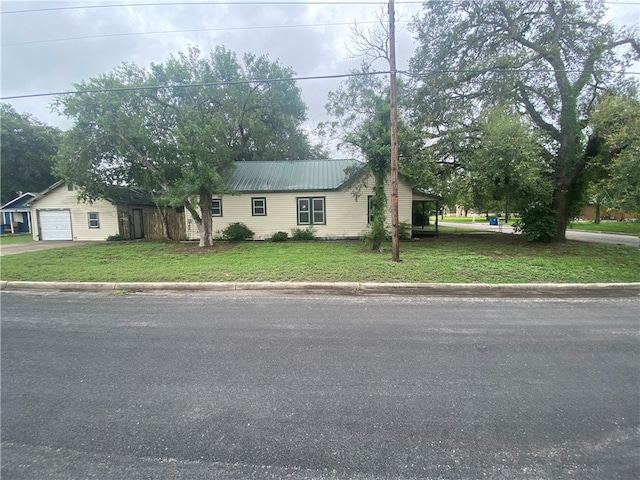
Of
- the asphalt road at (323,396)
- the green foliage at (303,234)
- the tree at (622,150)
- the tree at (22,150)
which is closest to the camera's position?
the asphalt road at (323,396)

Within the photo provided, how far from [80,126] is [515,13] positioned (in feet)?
64.4

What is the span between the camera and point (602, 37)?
11.8m

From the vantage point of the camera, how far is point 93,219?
19.9 metres

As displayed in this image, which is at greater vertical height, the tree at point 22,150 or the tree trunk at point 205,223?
the tree at point 22,150

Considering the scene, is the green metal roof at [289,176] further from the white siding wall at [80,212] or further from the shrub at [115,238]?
the white siding wall at [80,212]

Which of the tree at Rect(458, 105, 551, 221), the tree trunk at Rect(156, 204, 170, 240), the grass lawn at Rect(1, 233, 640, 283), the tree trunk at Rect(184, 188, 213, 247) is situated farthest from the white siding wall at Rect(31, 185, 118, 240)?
the tree at Rect(458, 105, 551, 221)

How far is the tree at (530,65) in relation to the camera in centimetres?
1212

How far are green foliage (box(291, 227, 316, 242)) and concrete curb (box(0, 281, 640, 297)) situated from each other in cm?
995

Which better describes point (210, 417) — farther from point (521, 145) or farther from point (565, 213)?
point (565, 213)

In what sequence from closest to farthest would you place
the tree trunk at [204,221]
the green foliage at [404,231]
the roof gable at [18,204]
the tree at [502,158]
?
the tree at [502,158]
the tree trunk at [204,221]
the green foliage at [404,231]
the roof gable at [18,204]

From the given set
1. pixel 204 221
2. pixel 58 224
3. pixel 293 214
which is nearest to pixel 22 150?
pixel 58 224

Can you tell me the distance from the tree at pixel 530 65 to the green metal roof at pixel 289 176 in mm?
5970

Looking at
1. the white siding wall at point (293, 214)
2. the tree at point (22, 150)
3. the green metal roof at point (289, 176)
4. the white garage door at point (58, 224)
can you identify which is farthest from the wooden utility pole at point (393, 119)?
the tree at point (22, 150)

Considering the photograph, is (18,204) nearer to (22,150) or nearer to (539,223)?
(22,150)
